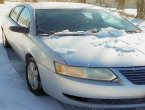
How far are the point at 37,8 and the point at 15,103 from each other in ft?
6.20

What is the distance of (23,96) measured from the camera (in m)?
4.79

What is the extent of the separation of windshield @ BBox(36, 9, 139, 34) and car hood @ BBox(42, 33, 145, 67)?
376 mm

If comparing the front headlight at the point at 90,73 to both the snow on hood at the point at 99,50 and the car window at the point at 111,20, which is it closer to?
the snow on hood at the point at 99,50

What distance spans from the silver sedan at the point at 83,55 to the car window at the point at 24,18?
0.03 meters

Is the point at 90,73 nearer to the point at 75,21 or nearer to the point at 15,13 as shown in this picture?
the point at 75,21

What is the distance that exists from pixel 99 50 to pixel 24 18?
205 cm

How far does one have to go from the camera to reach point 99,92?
3891 mm

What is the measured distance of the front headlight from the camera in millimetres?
3932

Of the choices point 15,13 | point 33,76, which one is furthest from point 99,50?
point 15,13

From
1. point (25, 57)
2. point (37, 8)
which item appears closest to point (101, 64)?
point (25, 57)

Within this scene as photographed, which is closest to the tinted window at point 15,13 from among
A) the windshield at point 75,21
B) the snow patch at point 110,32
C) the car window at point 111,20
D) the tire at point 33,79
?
the windshield at point 75,21

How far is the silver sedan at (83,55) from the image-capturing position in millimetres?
3928

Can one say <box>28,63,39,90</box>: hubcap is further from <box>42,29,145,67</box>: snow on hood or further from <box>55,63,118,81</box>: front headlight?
<box>55,63,118,81</box>: front headlight

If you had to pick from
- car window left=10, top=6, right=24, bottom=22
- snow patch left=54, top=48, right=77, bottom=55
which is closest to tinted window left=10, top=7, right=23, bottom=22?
car window left=10, top=6, right=24, bottom=22
